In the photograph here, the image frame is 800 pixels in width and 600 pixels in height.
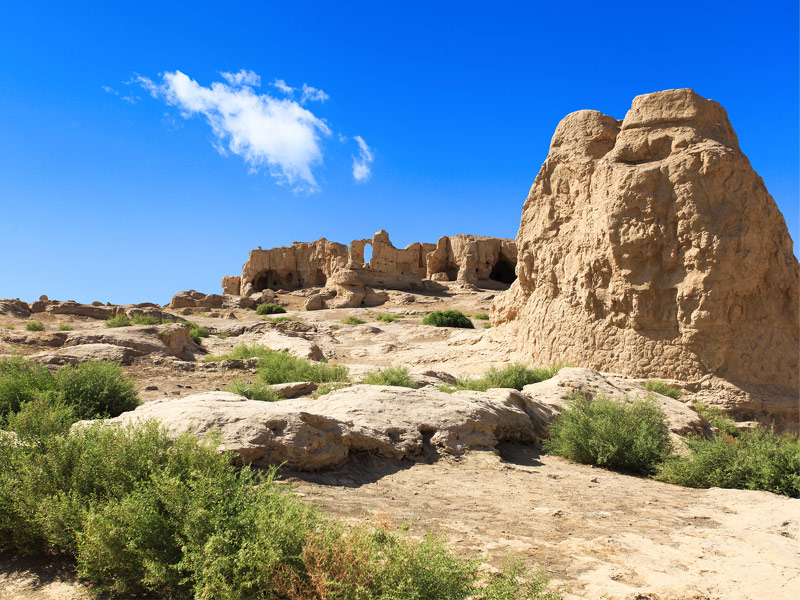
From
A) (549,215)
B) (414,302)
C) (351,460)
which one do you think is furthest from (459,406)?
(414,302)

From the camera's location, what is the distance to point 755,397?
9.59m

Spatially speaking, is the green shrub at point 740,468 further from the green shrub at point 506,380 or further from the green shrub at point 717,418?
the green shrub at point 506,380

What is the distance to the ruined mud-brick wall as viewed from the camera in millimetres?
38906

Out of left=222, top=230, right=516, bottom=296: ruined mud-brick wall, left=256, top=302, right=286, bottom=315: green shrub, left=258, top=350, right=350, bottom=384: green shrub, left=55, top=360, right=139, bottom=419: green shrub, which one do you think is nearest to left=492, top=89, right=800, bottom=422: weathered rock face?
left=258, top=350, right=350, bottom=384: green shrub

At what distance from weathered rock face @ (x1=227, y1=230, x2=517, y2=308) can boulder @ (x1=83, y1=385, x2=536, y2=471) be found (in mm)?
26997

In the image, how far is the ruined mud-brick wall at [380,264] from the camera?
38906 mm

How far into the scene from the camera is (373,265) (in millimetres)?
39312

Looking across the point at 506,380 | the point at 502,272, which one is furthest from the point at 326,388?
the point at 502,272

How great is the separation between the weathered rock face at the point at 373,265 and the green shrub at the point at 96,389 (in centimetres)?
2646

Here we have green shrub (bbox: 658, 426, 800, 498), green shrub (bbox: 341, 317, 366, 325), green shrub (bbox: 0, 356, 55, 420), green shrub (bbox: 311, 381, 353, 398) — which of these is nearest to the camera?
green shrub (bbox: 658, 426, 800, 498)

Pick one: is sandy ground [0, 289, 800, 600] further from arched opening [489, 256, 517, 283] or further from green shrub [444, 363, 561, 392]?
Result: arched opening [489, 256, 517, 283]

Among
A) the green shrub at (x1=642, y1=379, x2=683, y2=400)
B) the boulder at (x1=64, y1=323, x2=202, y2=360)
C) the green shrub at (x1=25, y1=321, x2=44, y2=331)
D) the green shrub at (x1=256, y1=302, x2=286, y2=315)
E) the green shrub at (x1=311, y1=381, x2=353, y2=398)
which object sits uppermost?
the green shrub at (x1=256, y1=302, x2=286, y2=315)

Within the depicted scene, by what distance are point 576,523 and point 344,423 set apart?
8.49 ft

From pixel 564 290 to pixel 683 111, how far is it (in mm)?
4293
